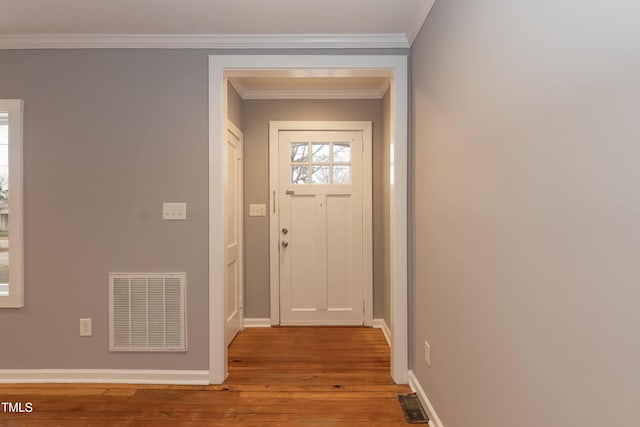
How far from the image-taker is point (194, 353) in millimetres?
2590

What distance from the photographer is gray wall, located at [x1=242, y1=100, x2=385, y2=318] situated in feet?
12.4

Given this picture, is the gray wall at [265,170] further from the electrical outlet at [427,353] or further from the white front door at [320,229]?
the electrical outlet at [427,353]

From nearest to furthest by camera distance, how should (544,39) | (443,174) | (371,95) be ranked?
(544,39)
(443,174)
(371,95)

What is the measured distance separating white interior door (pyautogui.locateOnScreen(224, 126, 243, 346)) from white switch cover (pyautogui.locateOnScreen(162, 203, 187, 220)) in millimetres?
677

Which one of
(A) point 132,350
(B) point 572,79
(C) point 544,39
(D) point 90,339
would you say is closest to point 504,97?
(C) point 544,39

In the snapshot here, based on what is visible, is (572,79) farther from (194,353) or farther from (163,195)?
(194,353)

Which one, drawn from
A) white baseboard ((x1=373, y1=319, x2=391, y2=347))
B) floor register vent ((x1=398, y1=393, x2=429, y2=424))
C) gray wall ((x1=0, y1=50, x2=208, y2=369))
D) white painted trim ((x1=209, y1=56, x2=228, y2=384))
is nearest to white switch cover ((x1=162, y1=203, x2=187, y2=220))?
gray wall ((x1=0, y1=50, x2=208, y2=369))

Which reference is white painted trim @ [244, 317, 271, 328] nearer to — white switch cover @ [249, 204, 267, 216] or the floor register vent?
white switch cover @ [249, 204, 267, 216]

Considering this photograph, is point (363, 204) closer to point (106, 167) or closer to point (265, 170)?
point (265, 170)

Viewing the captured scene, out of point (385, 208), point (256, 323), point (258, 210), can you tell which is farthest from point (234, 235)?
point (385, 208)

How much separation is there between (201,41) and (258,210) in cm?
172

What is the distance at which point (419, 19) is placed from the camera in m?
2.23

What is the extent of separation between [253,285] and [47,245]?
5.95ft

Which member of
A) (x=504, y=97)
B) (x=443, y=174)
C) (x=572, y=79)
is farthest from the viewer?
(x=443, y=174)
